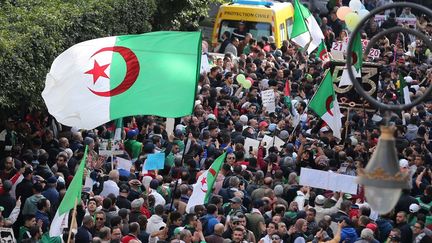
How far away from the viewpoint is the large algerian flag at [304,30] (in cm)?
3036

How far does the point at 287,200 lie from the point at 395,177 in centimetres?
952

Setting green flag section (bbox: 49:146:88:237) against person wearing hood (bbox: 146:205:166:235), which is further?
person wearing hood (bbox: 146:205:166:235)

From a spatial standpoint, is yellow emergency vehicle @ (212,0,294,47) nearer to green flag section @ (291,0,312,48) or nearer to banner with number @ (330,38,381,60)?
green flag section @ (291,0,312,48)

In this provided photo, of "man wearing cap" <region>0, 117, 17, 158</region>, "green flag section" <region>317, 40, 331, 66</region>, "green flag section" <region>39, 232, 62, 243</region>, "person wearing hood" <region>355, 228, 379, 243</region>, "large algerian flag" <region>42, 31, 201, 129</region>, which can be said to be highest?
"large algerian flag" <region>42, 31, 201, 129</region>

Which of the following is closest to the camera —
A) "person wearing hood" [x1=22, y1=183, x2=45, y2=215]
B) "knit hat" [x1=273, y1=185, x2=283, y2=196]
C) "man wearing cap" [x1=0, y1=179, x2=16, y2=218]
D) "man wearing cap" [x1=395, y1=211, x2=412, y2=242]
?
"man wearing cap" [x1=395, y1=211, x2=412, y2=242]

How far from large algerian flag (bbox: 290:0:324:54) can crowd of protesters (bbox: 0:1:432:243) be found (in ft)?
8.17

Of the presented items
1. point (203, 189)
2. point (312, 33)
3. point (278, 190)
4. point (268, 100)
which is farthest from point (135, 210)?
point (312, 33)

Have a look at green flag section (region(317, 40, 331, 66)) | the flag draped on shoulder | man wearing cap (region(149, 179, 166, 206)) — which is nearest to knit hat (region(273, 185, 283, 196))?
man wearing cap (region(149, 179, 166, 206))

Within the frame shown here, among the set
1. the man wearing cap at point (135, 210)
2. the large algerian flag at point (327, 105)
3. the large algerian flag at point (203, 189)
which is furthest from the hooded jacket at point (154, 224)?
the large algerian flag at point (327, 105)

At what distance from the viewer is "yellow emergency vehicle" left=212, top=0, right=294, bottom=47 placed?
32.1 m

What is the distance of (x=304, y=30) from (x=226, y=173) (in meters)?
11.8

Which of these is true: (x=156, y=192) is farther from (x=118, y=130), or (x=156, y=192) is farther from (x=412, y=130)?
(x=412, y=130)

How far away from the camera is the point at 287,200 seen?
1847 centimetres

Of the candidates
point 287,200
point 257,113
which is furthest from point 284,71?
point 287,200
